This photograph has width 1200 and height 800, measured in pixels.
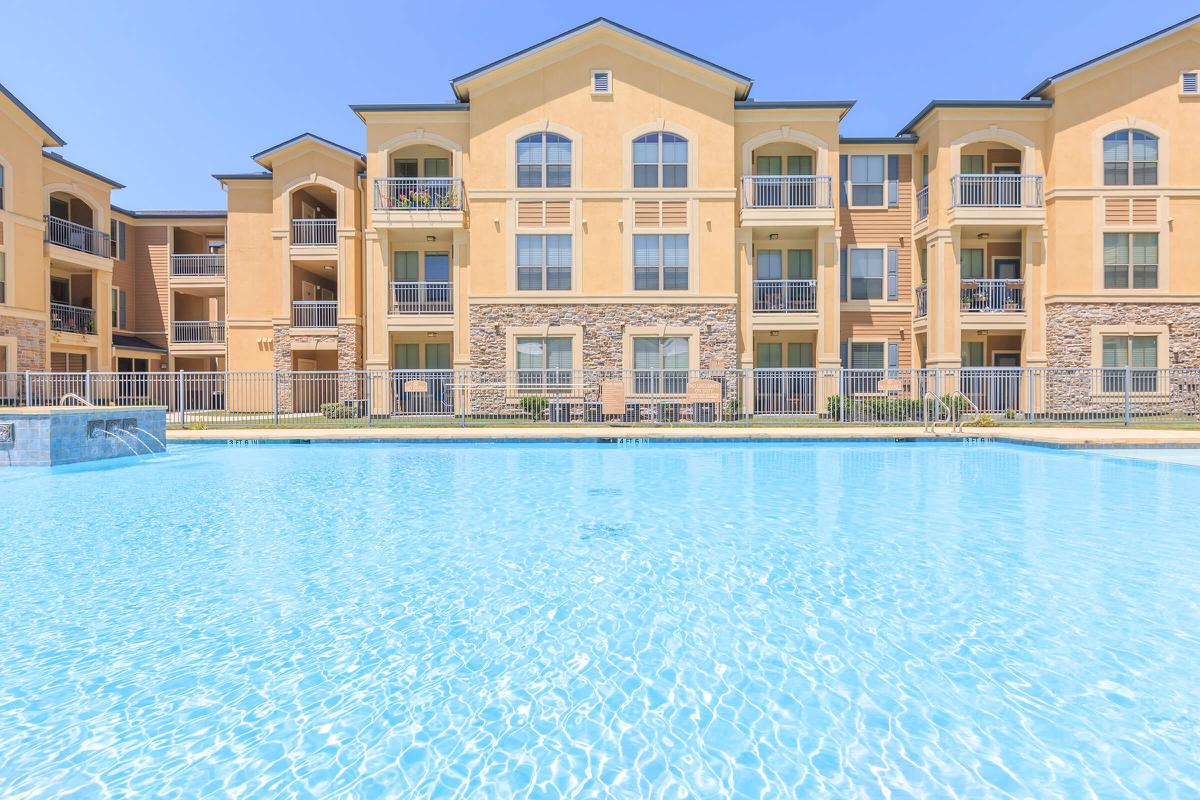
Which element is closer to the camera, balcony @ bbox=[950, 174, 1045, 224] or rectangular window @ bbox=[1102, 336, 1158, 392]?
balcony @ bbox=[950, 174, 1045, 224]

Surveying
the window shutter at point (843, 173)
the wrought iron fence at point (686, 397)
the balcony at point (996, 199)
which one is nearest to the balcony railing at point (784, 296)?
the wrought iron fence at point (686, 397)

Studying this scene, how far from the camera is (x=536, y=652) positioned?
4098mm

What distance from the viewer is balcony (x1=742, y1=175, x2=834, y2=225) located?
73.4 feet

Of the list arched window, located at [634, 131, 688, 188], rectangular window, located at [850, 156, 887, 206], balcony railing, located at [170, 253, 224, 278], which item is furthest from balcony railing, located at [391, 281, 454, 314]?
rectangular window, located at [850, 156, 887, 206]

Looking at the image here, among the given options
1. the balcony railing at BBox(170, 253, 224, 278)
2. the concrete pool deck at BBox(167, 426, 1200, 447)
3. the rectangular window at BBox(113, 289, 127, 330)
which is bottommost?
the concrete pool deck at BBox(167, 426, 1200, 447)

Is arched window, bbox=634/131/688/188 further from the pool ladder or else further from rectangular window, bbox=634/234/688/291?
the pool ladder

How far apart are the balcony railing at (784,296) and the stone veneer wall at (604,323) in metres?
1.63

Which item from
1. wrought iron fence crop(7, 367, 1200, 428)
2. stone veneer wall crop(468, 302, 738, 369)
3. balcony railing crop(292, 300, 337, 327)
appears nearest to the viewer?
wrought iron fence crop(7, 367, 1200, 428)

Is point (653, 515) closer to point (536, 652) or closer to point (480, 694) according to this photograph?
point (536, 652)

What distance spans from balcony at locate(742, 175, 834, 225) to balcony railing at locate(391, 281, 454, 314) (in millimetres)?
11925

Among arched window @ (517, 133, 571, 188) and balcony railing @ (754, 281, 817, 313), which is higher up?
arched window @ (517, 133, 571, 188)

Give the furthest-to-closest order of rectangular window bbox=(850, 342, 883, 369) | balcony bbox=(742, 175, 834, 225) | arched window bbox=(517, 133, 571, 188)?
1. rectangular window bbox=(850, 342, 883, 369)
2. arched window bbox=(517, 133, 571, 188)
3. balcony bbox=(742, 175, 834, 225)

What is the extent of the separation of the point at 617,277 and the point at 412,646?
19.9 metres

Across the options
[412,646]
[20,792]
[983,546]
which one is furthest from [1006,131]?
[20,792]
